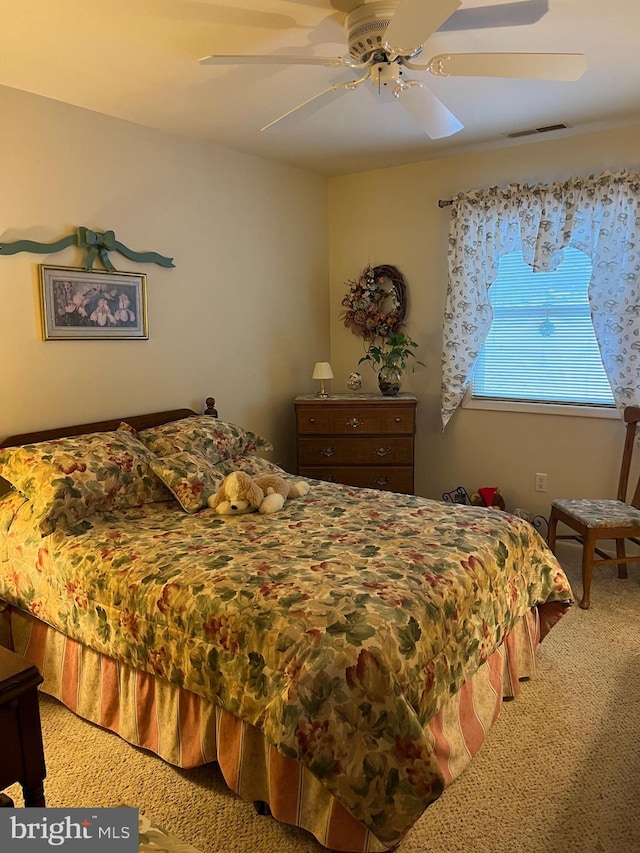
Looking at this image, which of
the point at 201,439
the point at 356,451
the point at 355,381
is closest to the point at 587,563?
Answer: the point at 356,451

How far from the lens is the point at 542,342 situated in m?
3.97

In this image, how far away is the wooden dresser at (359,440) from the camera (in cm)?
403

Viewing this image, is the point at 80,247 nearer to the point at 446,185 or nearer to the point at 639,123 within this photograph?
the point at 446,185

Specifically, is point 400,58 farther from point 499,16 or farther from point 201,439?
point 201,439

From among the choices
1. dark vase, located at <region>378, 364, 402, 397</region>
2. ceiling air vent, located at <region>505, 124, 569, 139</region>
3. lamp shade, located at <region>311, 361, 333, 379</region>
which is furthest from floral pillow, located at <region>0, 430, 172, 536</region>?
ceiling air vent, located at <region>505, 124, 569, 139</region>

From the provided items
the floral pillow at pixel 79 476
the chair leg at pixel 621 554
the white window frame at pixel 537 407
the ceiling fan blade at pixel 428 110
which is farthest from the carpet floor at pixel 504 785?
the ceiling fan blade at pixel 428 110

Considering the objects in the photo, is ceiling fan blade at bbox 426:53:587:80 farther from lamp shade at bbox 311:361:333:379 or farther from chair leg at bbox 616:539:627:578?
chair leg at bbox 616:539:627:578

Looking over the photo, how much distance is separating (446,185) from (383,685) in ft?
11.5

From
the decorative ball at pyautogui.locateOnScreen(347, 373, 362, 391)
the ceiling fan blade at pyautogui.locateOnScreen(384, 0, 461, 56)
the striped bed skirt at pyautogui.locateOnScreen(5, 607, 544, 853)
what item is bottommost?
the striped bed skirt at pyautogui.locateOnScreen(5, 607, 544, 853)

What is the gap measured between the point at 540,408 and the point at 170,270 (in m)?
2.49

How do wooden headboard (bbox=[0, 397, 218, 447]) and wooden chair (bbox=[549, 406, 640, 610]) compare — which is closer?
wooden headboard (bbox=[0, 397, 218, 447])

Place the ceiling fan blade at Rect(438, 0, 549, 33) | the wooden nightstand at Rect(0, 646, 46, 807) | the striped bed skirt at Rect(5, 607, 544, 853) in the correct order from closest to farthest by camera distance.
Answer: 1. the wooden nightstand at Rect(0, 646, 46, 807)
2. the striped bed skirt at Rect(5, 607, 544, 853)
3. the ceiling fan blade at Rect(438, 0, 549, 33)

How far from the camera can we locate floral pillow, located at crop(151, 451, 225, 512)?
2.81 m

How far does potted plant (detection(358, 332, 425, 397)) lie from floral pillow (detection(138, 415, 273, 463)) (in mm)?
1148
